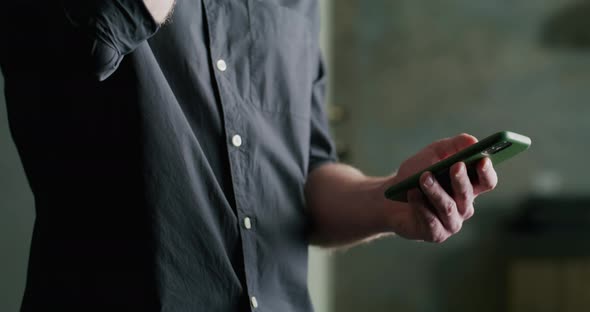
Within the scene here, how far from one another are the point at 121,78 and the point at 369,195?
1.37 feet

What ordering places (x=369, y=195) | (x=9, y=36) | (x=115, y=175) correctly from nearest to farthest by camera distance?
1. (x=9, y=36)
2. (x=115, y=175)
3. (x=369, y=195)

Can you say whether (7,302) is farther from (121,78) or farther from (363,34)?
(363,34)

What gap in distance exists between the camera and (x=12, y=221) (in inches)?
36.3

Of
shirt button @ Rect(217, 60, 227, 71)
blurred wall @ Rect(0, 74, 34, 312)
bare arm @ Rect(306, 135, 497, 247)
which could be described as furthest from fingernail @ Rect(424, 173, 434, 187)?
blurred wall @ Rect(0, 74, 34, 312)

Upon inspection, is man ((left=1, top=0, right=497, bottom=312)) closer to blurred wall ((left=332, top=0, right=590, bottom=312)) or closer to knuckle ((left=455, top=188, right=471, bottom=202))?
knuckle ((left=455, top=188, right=471, bottom=202))

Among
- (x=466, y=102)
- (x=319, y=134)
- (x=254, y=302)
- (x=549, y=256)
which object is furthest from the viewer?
(x=466, y=102)

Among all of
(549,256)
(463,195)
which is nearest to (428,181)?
(463,195)

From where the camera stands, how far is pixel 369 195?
1.02 metres

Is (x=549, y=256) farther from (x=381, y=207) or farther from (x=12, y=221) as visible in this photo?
(x=12, y=221)

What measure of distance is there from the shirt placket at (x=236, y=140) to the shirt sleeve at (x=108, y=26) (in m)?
0.27

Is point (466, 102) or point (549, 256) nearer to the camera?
point (549, 256)

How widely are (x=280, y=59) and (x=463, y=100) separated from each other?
249cm

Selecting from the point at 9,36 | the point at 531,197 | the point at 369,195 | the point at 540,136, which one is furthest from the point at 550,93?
the point at 9,36

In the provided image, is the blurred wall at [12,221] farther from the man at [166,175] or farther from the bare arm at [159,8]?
the bare arm at [159,8]
